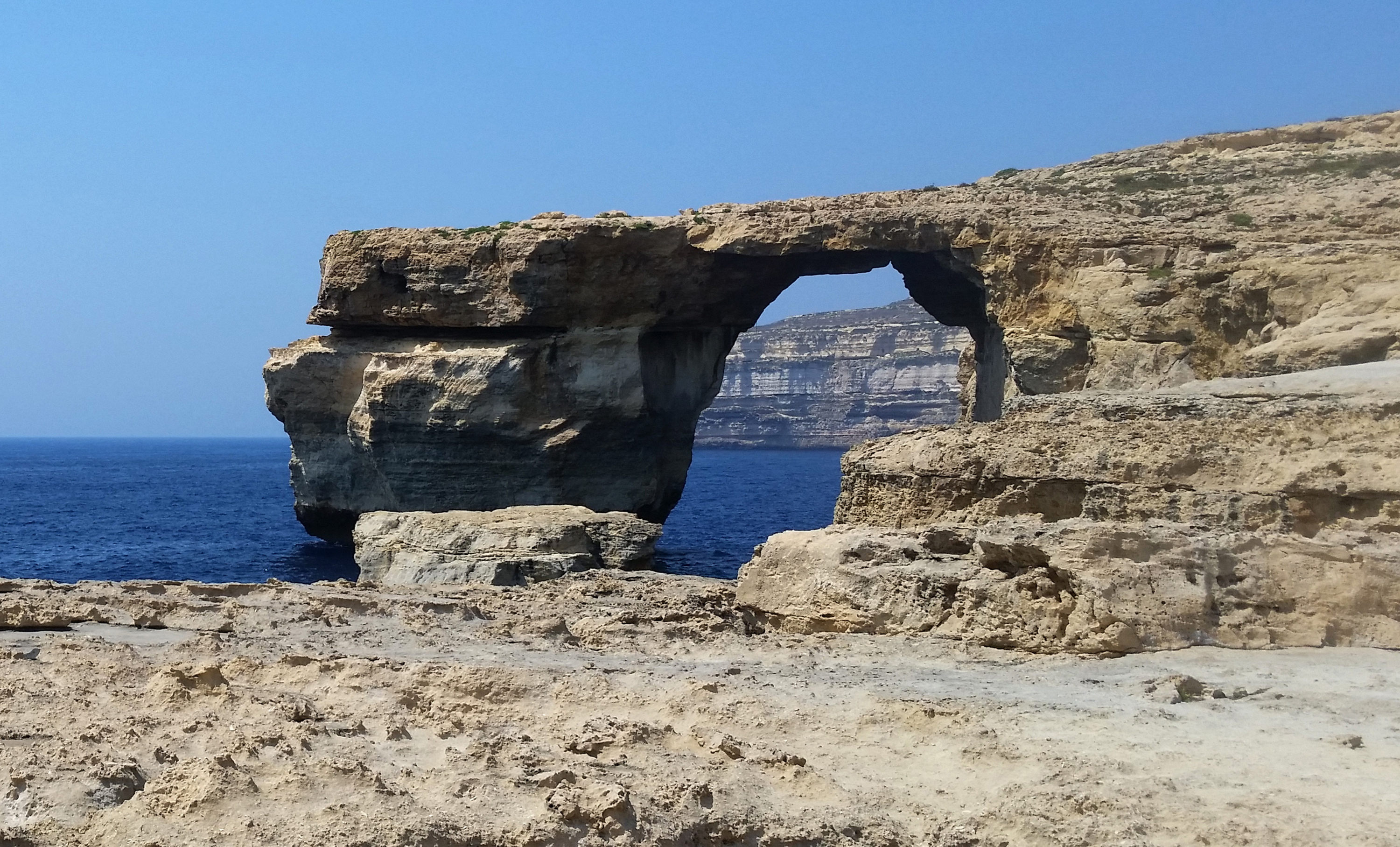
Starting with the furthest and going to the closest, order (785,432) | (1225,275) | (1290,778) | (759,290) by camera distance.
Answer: (785,432) < (759,290) < (1225,275) < (1290,778)

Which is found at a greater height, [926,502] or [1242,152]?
[1242,152]

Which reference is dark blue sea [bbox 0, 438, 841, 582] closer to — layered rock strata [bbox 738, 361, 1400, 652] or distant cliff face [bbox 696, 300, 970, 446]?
distant cliff face [bbox 696, 300, 970, 446]

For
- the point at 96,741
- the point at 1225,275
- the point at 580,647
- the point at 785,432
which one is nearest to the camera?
the point at 96,741

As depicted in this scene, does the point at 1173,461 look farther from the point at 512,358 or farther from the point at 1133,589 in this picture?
the point at 512,358

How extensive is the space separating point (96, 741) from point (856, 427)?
351ft

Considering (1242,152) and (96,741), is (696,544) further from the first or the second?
(96,741)

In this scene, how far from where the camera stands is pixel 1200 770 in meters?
6.63

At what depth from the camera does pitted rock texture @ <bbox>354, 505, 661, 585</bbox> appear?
2450cm

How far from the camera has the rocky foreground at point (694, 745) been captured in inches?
248

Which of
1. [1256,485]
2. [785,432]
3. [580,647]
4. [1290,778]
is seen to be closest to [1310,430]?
[1256,485]

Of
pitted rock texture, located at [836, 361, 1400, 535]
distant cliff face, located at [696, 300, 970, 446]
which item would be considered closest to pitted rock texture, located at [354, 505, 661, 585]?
pitted rock texture, located at [836, 361, 1400, 535]

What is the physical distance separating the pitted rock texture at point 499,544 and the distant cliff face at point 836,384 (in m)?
78.5

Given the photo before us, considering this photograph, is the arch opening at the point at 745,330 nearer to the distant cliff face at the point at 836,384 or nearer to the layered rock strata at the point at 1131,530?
the layered rock strata at the point at 1131,530

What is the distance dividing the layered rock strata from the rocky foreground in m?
0.34
